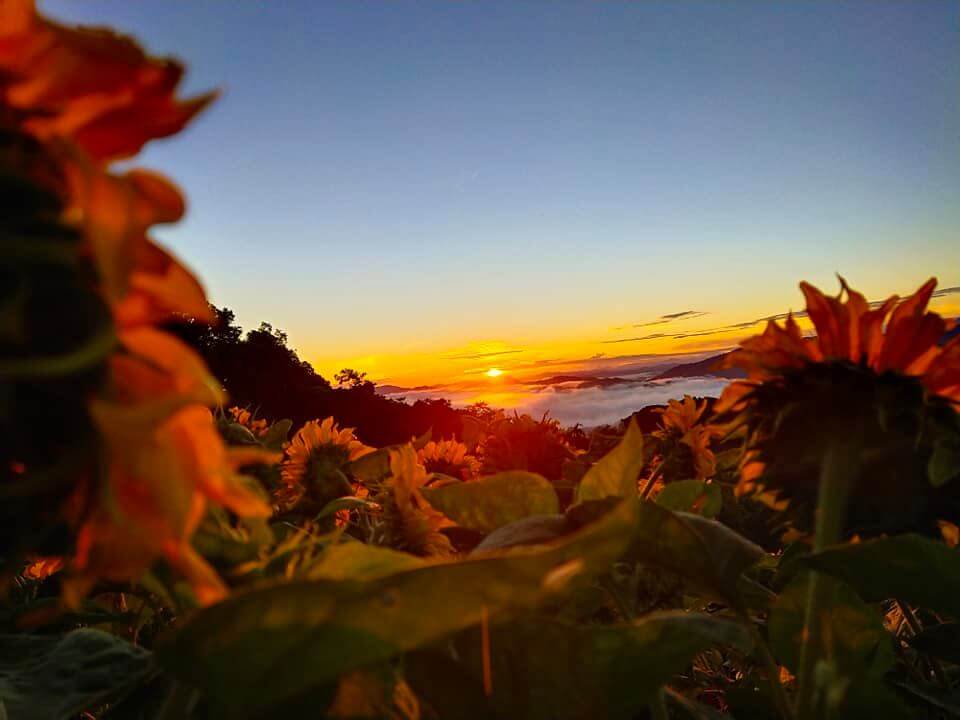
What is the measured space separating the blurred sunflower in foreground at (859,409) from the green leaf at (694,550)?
0.15m

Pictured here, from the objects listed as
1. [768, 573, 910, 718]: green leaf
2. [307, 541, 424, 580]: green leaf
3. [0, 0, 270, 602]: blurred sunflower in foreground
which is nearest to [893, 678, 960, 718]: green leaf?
[768, 573, 910, 718]: green leaf

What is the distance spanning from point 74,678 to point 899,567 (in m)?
0.54

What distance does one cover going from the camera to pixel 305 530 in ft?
1.48

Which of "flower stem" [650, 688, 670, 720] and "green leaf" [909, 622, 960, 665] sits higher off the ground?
"flower stem" [650, 688, 670, 720]

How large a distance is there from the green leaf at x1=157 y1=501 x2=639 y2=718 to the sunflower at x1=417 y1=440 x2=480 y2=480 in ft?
5.44

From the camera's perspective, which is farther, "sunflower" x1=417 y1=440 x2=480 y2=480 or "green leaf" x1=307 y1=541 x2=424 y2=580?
"sunflower" x1=417 y1=440 x2=480 y2=480

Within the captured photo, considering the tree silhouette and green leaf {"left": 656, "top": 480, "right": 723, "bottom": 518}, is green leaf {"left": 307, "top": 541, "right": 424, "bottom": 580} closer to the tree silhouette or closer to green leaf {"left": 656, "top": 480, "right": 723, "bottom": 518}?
green leaf {"left": 656, "top": 480, "right": 723, "bottom": 518}

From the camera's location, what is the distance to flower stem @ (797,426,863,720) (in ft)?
1.83

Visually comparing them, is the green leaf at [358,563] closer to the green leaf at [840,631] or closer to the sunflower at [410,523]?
the green leaf at [840,631]

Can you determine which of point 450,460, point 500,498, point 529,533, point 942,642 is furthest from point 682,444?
point 529,533

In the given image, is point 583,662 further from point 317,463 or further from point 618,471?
point 317,463

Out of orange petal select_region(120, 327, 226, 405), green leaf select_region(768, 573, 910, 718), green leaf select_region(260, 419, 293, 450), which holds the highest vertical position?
orange petal select_region(120, 327, 226, 405)

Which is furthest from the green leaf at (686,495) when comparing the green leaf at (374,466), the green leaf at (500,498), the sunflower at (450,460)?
the sunflower at (450,460)

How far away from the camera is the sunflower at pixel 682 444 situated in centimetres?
170
